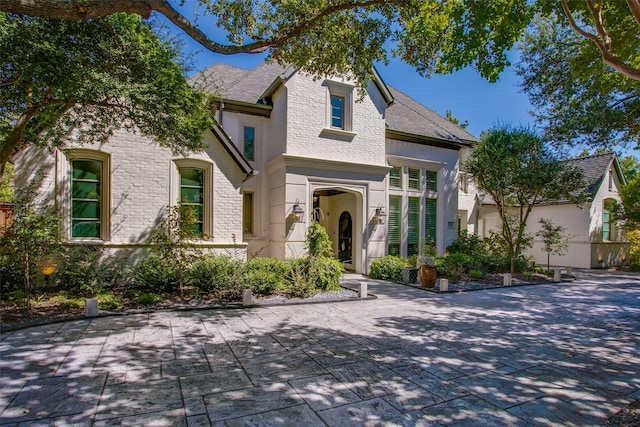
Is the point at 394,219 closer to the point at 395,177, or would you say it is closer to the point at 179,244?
the point at 395,177

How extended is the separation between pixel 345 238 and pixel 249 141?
576 cm

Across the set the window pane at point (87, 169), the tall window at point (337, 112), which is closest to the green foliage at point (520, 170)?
the tall window at point (337, 112)

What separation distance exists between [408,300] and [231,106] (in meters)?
8.98

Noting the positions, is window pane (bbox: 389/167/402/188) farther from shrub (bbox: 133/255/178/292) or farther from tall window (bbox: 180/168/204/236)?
shrub (bbox: 133/255/178/292)

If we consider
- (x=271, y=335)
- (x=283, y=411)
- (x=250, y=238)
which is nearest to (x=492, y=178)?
(x=250, y=238)

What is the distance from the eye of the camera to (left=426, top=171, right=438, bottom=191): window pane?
15773 mm

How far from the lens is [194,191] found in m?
10.6

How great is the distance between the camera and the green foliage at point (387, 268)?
12.3 metres

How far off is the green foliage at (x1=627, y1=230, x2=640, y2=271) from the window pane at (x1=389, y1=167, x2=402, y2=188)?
1410 centimetres

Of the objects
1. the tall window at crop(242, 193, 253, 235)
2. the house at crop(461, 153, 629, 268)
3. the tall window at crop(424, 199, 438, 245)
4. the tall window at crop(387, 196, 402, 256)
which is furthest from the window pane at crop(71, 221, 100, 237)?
the house at crop(461, 153, 629, 268)

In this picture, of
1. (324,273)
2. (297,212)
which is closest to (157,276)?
(324,273)

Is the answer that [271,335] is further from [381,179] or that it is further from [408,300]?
[381,179]

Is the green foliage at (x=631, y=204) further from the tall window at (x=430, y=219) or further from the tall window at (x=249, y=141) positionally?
the tall window at (x=249, y=141)

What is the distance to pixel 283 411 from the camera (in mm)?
3365
